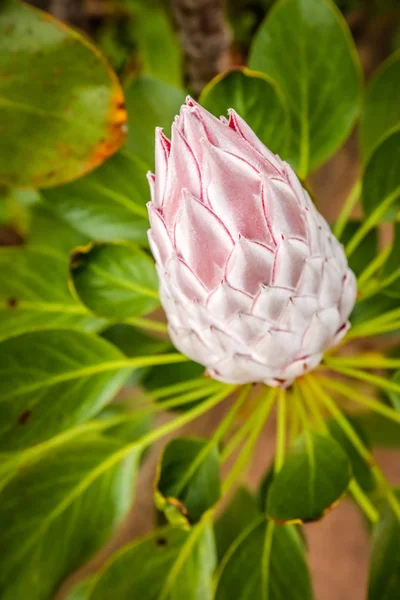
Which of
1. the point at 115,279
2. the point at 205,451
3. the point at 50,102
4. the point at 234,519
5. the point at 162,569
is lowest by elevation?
the point at 234,519

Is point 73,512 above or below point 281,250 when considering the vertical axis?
below

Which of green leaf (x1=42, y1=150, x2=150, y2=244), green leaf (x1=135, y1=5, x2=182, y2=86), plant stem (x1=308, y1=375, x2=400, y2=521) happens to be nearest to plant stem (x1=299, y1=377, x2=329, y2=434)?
plant stem (x1=308, y1=375, x2=400, y2=521)

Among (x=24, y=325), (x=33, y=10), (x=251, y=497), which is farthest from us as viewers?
(x=251, y=497)

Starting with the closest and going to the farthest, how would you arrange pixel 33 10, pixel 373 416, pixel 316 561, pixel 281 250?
1. pixel 281 250
2. pixel 33 10
3. pixel 373 416
4. pixel 316 561

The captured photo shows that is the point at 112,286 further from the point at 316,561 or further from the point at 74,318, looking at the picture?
the point at 316,561

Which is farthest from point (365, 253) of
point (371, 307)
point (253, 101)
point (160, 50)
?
point (160, 50)

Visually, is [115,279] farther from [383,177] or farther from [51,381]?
[383,177]

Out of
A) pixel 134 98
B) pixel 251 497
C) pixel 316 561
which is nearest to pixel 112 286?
pixel 134 98

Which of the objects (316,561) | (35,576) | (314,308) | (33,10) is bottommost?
(316,561)

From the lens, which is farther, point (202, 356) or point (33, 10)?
point (33, 10)
